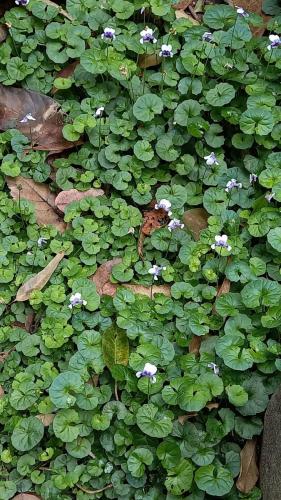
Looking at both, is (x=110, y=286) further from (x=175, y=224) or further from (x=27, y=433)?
(x=27, y=433)

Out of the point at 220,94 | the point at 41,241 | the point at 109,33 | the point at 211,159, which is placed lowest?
the point at 41,241

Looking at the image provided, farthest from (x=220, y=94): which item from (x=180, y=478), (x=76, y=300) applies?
(x=180, y=478)

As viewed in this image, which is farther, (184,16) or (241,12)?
(184,16)

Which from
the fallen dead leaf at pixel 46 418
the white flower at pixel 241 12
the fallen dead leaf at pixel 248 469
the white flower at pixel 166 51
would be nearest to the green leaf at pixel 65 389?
the fallen dead leaf at pixel 46 418

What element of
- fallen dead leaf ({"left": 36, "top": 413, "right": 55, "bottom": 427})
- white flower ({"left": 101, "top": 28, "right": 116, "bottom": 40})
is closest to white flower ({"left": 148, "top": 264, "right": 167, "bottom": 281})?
fallen dead leaf ({"left": 36, "top": 413, "right": 55, "bottom": 427})

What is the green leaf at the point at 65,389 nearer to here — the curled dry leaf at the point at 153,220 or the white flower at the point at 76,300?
the white flower at the point at 76,300
